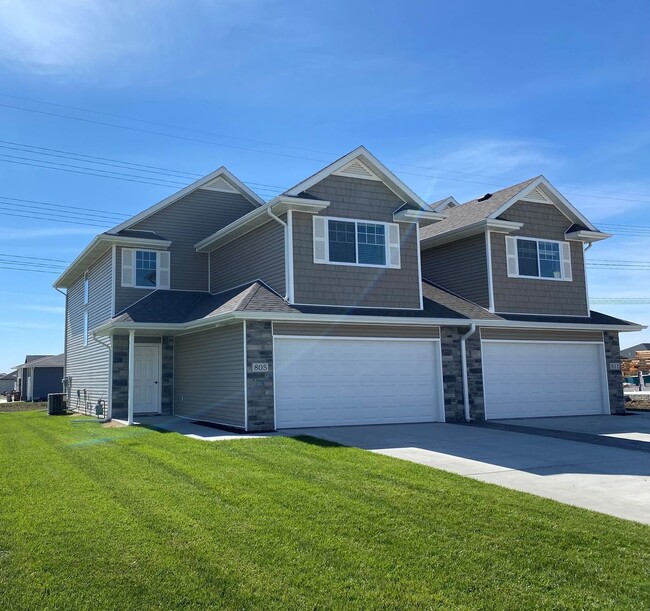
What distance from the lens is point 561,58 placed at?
1412 cm

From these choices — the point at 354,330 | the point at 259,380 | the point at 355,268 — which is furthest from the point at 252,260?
the point at 259,380

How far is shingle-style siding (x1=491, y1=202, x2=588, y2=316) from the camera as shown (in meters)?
19.1

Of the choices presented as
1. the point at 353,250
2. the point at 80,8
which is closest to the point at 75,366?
the point at 353,250

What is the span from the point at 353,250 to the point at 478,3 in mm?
6507

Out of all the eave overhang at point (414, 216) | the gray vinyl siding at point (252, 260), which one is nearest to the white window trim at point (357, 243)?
the eave overhang at point (414, 216)

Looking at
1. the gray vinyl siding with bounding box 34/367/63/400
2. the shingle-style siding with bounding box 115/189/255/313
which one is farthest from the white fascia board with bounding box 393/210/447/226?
the gray vinyl siding with bounding box 34/367/63/400

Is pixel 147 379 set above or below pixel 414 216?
below

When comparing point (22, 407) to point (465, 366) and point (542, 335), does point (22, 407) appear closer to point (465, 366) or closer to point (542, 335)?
point (465, 366)

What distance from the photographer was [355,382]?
16141 mm

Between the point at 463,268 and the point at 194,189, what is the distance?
9218 millimetres

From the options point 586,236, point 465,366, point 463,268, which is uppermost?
point 586,236

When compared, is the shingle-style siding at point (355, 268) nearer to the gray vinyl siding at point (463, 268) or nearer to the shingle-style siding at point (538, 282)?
the gray vinyl siding at point (463, 268)

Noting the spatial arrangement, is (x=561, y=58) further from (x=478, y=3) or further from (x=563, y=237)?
(x=563, y=237)

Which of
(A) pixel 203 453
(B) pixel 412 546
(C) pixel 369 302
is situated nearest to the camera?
(B) pixel 412 546
